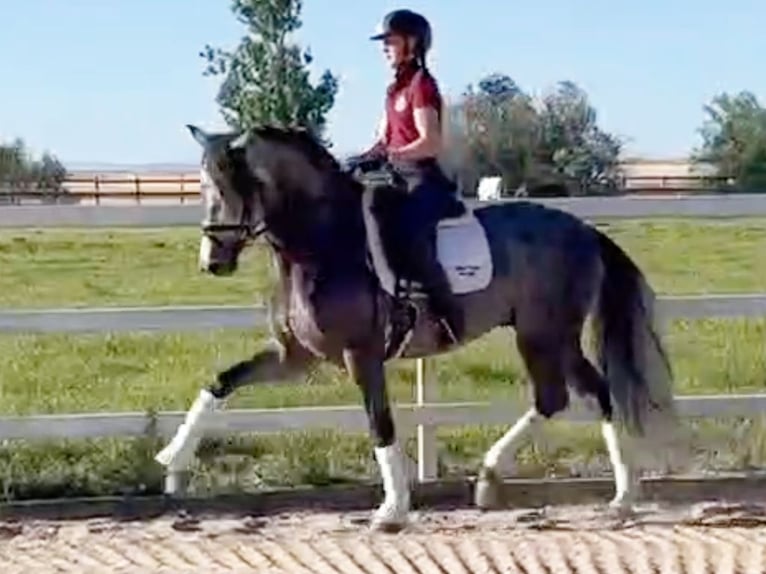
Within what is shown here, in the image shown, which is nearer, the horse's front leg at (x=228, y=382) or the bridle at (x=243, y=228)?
the bridle at (x=243, y=228)

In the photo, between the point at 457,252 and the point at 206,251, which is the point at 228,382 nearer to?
the point at 206,251

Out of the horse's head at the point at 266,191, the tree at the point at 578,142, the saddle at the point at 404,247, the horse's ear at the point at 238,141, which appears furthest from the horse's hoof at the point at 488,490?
the tree at the point at 578,142

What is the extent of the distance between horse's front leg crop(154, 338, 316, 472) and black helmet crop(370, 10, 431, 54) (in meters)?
1.38

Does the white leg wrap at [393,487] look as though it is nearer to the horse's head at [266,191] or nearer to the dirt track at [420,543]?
the dirt track at [420,543]

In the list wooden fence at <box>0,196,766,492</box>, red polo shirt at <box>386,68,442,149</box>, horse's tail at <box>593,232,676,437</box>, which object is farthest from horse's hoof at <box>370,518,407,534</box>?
red polo shirt at <box>386,68,442,149</box>

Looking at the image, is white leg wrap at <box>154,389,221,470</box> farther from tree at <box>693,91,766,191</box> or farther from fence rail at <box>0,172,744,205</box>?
tree at <box>693,91,766,191</box>

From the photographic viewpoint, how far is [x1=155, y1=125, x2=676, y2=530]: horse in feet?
22.1

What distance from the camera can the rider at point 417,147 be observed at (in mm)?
6852

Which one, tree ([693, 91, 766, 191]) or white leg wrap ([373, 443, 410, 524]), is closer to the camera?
white leg wrap ([373, 443, 410, 524])

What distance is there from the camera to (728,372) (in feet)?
31.3

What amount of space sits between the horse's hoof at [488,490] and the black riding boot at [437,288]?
2.20 feet

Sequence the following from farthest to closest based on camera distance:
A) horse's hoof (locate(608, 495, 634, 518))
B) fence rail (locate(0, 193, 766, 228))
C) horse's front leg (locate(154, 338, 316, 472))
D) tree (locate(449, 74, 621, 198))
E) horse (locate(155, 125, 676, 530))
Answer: tree (locate(449, 74, 621, 198)) < fence rail (locate(0, 193, 766, 228)) < horse's hoof (locate(608, 495, 634, 518)) < horse's front leg (locate(154, 338, 316, 472)) < horse (locate(155, 125, 676, 530))

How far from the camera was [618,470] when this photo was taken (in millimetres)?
7352

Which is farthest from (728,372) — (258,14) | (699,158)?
(258,14)
